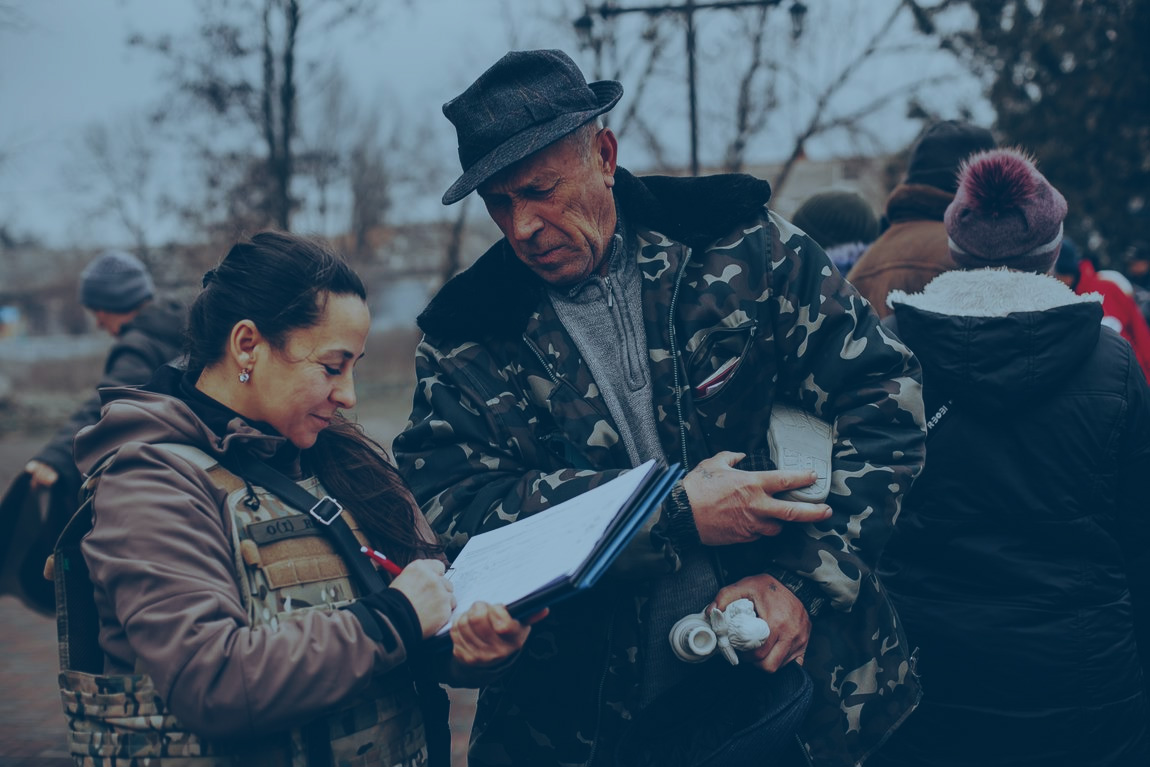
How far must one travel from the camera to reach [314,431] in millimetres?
2166

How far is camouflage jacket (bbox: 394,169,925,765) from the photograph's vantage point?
88.4 inches

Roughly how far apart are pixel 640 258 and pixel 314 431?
826mm

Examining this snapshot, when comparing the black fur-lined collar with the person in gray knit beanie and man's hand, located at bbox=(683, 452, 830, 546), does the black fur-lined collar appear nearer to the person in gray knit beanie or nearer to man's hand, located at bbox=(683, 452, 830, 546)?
man's hand, located at bbox=(683, 452, 830, 546)

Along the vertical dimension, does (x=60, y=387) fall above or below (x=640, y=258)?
below

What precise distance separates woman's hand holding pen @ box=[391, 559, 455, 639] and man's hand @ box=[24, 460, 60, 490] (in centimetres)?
354

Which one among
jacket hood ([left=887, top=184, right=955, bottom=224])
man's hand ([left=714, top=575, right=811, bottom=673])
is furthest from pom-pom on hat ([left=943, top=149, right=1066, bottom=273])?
man's hand ([left=714, top=575, right=811, bottom=673])

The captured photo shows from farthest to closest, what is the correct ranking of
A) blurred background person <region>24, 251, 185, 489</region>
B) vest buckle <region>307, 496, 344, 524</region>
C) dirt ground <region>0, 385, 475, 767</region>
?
dirt ground <region>0, 385, 475, 767</region>, blurred background person <region>24, 251, 185, 489</region>, vest buckle <region>307, 496, 344, 524</region>

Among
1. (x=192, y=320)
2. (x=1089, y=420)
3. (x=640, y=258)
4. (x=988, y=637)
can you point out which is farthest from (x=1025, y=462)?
(x=192, y=320)

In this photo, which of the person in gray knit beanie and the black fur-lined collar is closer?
the black fur-lined collar

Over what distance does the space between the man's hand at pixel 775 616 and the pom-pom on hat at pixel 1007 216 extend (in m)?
1.36

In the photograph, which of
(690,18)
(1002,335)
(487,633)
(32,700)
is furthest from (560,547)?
(690,18)

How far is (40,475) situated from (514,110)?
360 cm

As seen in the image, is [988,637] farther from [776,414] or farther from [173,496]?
[173,496]

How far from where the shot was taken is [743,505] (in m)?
2.17
